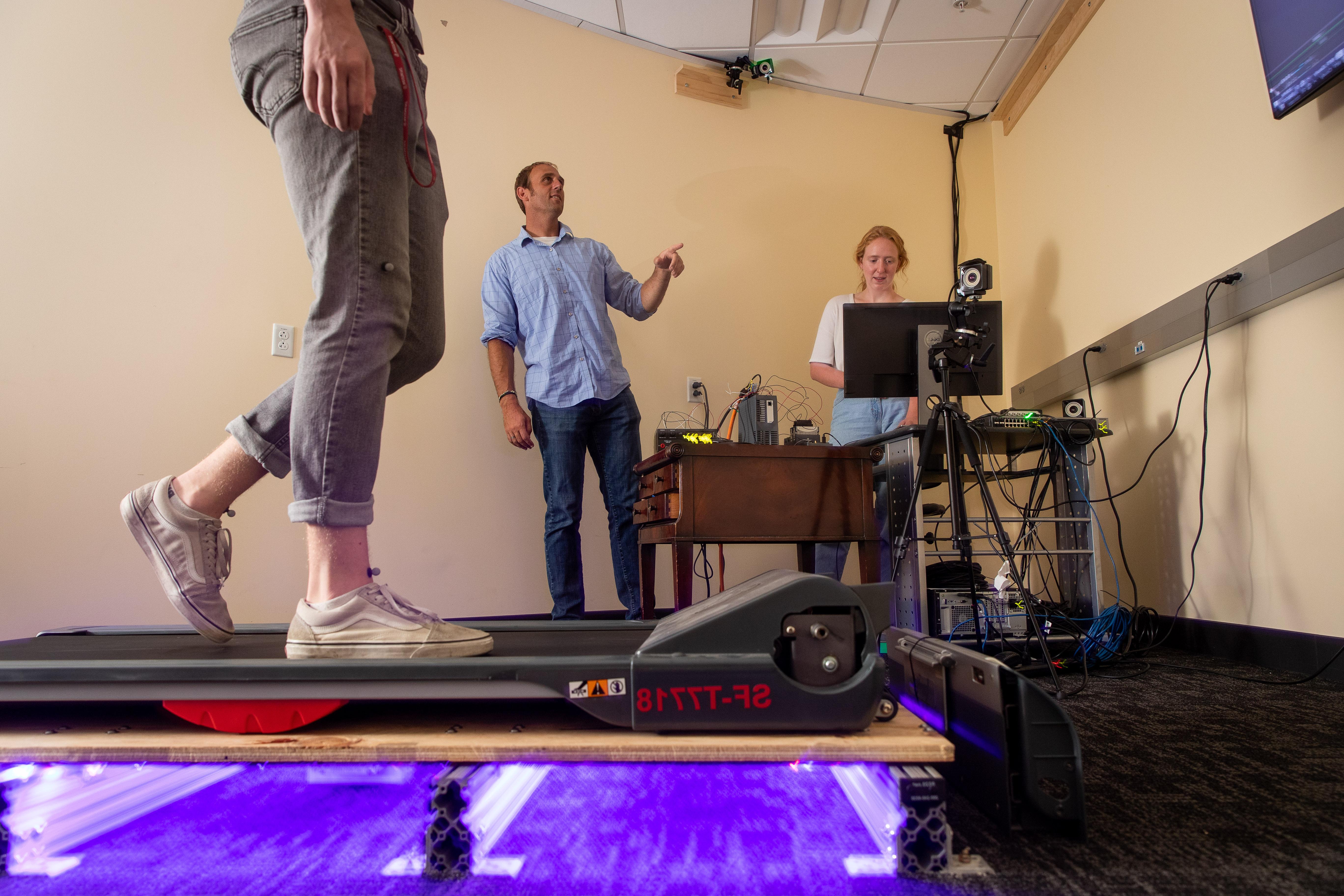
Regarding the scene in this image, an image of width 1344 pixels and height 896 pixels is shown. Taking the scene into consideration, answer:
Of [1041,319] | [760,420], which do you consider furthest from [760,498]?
[1041,319]

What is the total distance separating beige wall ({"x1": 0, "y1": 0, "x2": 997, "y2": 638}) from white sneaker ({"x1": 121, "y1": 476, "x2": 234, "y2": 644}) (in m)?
1.32

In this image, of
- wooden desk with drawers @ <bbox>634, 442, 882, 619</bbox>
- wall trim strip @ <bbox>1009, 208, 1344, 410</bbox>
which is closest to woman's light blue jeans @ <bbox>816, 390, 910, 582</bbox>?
wooden desk with drawers @ <bbox>634, 442, 882, 619</bbox>

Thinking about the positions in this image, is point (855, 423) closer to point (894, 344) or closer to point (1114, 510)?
point (894, 344)

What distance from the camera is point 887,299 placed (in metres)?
2.98

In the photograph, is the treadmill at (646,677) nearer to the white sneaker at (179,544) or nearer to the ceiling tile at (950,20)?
the white sneaker at (179,544)

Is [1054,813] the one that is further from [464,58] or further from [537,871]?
[464,58]

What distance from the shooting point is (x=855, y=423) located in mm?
2734

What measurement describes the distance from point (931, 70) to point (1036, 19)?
0.46m

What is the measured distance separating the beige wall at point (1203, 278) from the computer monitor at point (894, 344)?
63 cm

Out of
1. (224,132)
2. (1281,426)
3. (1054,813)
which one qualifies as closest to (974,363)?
(1281,426)

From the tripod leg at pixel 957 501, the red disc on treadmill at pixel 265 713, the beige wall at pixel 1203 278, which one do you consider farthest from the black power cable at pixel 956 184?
the red disc on treadmill at pixel 265 713

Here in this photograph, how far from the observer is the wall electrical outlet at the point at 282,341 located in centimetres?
248

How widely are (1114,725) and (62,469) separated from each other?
264 centimetres

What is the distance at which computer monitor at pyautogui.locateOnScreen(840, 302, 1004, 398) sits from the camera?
2.30 metres
